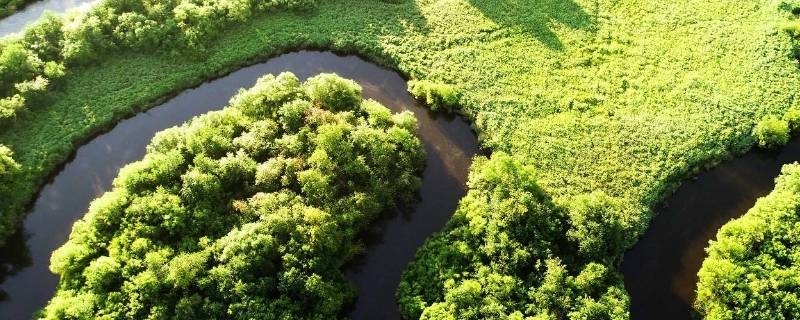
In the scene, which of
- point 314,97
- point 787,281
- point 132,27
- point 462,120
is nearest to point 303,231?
point 314,97

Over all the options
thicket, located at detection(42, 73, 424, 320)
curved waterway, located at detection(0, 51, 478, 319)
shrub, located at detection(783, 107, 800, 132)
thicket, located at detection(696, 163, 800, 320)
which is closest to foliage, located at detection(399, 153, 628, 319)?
curved waterway, located at detection(0, 51, 478, 319)

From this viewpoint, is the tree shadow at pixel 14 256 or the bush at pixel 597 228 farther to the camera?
the tree shadow at pixel 14 256

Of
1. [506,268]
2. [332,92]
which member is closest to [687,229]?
[506,268]

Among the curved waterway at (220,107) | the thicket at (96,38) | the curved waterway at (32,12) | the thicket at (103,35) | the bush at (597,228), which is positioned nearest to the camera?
the bush at (597,228)

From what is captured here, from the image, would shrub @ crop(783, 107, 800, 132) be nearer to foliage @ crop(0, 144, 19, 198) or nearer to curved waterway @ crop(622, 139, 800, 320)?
curved waterway @ crop(622, 139, 800, 320)

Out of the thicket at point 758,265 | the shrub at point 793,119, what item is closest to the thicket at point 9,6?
the thicket at point 758,265

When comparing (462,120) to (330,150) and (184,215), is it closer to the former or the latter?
(330,150)

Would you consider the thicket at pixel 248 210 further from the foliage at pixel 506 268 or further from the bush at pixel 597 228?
the bush at pixel 597 228
